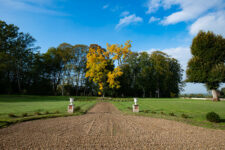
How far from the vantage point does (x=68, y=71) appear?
44562mm

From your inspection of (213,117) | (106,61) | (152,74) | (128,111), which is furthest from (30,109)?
(152,74)

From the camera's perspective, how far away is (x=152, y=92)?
53.8 meters

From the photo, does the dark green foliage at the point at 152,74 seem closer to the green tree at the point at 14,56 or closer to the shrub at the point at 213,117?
the green tree at the point at 14,56

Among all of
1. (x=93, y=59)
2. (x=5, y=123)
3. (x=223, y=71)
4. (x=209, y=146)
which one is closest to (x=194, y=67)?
(x=223, y=71)

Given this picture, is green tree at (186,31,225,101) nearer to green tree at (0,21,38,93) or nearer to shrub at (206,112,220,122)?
shrub at (206,112,220,122)

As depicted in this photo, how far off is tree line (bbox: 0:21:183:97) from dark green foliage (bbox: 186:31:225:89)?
16.1m

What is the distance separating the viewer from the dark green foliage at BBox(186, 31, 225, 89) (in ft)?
91.8

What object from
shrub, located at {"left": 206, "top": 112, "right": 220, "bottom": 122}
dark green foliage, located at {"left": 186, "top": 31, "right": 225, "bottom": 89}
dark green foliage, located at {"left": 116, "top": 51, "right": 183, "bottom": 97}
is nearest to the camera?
shrub, located at {"left": 206, "top": 112, "right": 220, "bottom": 122}

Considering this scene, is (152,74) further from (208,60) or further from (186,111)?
(186,111)

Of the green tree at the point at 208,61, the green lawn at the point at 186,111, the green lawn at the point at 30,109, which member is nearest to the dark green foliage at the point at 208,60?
the green tree at the point at 208,61

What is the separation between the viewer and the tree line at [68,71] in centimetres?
3754

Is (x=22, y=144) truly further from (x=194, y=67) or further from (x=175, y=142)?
(x=194, y=67)

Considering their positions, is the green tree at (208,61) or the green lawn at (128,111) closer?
the green lawn at (128,111)

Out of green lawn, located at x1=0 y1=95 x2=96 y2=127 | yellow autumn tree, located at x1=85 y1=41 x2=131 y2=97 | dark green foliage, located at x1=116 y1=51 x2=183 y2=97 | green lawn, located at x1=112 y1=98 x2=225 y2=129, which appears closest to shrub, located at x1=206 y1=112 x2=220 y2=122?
green lawn, located at x1=112 y1=98 x2=225 y2=129
